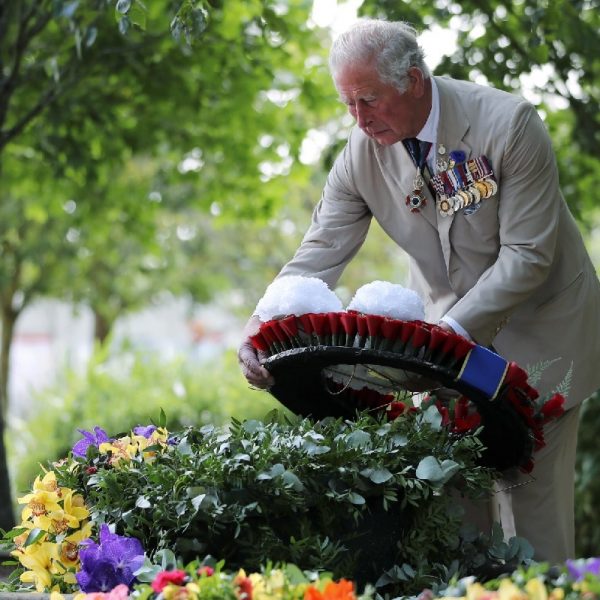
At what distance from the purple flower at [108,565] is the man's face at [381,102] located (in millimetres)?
1405

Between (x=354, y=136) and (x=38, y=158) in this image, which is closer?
(x=354, y=136)

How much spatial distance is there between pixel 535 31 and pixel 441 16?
1.83 ft

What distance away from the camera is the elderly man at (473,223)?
3143 millimetres

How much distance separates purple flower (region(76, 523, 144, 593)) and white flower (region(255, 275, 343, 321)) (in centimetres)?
74

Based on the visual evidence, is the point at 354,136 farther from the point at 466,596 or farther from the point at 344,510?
the point at 466,596

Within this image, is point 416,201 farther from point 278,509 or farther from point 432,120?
point 278,509

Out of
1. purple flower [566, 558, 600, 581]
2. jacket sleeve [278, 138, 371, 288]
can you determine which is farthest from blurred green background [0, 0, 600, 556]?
purple flower [566, 558, 600, 581]

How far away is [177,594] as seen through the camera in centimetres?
222

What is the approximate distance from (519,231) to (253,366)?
86 cm

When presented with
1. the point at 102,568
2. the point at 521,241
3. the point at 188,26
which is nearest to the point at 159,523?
the point at 102,568

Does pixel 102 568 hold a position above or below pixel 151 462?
below

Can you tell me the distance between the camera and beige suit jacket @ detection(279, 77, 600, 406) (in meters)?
3.14

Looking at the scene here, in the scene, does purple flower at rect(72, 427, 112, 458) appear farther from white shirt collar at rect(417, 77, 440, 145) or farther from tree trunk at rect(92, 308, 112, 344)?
tree trunk at rect(92, 308, 112, 344)

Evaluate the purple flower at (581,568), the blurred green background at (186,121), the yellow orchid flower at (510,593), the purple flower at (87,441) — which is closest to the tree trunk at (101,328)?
the blurred green background at (186,121)
